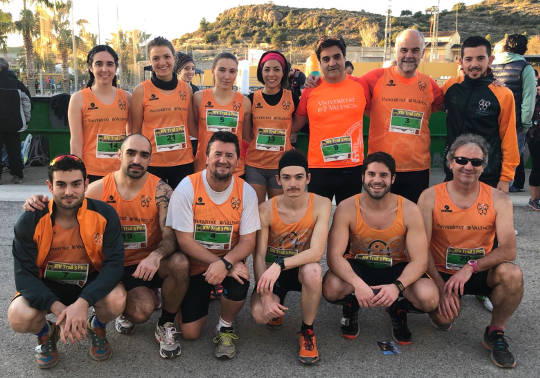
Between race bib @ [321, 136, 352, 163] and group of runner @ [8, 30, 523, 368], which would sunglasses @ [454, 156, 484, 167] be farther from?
race bib @ [321, 136, 352, 163]

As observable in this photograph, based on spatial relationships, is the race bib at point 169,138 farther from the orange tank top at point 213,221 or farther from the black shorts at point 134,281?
the black shorts at point 134,281

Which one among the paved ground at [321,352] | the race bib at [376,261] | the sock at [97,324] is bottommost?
the paved ground at [321,352]

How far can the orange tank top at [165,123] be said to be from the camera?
3865mm

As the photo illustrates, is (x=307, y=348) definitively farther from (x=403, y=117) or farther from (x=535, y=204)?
(x=535, y=204)

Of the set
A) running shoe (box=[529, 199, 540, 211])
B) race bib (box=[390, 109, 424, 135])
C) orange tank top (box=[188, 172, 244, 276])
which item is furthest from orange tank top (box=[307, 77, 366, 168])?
running shoe (box=[529, 199, 540, 211])

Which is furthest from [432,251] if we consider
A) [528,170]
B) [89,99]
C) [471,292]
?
[528,170]

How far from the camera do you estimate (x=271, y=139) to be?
3984 millimetres

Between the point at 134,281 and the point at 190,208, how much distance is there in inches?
25.3

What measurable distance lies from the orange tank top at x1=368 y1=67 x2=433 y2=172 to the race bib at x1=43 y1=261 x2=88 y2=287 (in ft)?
8.55

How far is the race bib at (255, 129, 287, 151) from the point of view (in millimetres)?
3979

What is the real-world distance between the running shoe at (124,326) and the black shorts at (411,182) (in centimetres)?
250

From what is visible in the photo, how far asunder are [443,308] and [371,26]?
289 ft

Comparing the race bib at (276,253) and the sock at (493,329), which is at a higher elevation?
the race bib at (276,253)

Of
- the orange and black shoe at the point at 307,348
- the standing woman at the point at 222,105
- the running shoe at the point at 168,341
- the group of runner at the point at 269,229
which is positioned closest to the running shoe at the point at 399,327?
the group of runner at the point at 269,229
